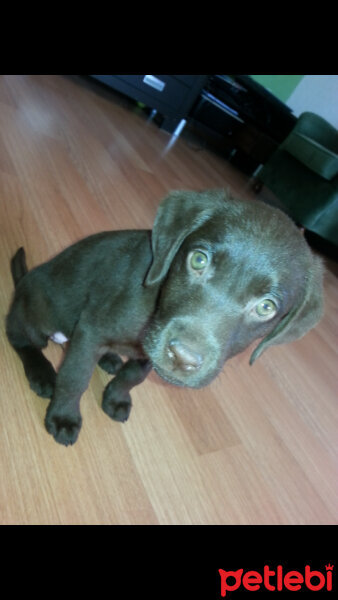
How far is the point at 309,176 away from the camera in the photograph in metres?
6.58

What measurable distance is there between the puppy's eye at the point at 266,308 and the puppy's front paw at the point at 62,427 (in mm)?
1140

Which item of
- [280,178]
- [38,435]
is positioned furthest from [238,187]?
[38,435]

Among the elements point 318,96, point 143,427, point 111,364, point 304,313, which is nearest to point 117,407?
point 143,427

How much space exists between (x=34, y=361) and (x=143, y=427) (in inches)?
30.2

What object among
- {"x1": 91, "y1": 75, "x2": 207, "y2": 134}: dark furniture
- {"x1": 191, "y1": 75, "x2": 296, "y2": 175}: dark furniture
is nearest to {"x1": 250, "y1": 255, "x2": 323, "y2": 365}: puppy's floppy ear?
{"x1": 91, "y1": 75, "x2": 207, "y2": 134}: dark furniture

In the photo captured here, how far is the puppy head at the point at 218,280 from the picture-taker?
148cm

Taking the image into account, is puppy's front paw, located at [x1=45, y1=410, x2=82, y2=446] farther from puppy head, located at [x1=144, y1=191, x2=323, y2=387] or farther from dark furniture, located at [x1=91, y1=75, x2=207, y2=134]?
dark furniture, located at [x1=91, y1=75, x2=207, y2=134]

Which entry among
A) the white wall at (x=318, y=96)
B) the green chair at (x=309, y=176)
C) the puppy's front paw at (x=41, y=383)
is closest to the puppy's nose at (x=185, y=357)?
the puppy's front paw at (x=41, y=383)

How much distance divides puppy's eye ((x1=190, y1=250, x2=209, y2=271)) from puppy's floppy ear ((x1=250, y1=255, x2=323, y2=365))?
54 centimetres

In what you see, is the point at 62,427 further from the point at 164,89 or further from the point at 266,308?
the point at 164,89

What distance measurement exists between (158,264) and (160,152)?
5.48 m

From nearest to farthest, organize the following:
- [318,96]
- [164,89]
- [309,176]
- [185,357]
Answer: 1. [185,357]
2. [309,176]
3. [164,89]
4. [318,96]

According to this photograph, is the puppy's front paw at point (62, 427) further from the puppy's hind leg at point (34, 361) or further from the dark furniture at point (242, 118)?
the dark furniture at point (242, 118)

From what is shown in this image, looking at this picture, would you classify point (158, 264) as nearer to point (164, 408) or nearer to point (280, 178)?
point (164, 408)
